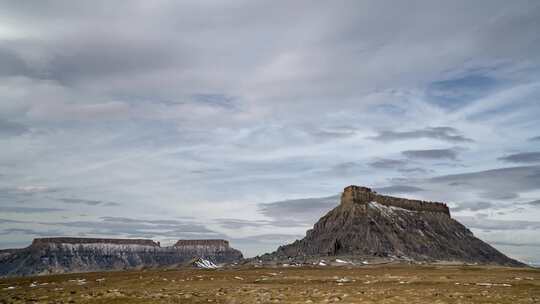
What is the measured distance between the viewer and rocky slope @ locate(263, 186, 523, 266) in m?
140

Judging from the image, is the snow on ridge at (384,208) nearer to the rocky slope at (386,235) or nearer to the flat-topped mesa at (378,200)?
the rocky slope at (386,235)

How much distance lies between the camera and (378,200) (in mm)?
167875

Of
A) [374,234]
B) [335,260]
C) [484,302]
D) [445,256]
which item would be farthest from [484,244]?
[484,302]

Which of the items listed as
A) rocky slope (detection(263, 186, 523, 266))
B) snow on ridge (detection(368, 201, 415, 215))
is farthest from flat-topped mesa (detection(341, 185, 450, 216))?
snow on ridge (detection(368, 201, 415, 215))

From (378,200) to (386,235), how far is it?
2376 cm

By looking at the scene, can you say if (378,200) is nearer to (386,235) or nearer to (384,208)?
(384,208)

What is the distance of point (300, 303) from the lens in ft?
63.8

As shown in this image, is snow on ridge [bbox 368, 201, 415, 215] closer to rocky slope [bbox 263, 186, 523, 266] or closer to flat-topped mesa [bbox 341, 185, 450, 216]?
rocky slope [bbox 263, 186, 523, 266]

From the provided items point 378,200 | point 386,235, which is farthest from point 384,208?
point 386,235

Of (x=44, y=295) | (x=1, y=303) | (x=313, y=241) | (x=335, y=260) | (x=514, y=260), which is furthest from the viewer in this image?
(x=514, y=260)

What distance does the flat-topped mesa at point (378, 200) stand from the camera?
162m

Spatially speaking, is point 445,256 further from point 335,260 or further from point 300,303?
point 300,303

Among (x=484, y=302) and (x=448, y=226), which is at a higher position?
(x=448, y=226)

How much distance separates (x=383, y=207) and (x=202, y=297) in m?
148
